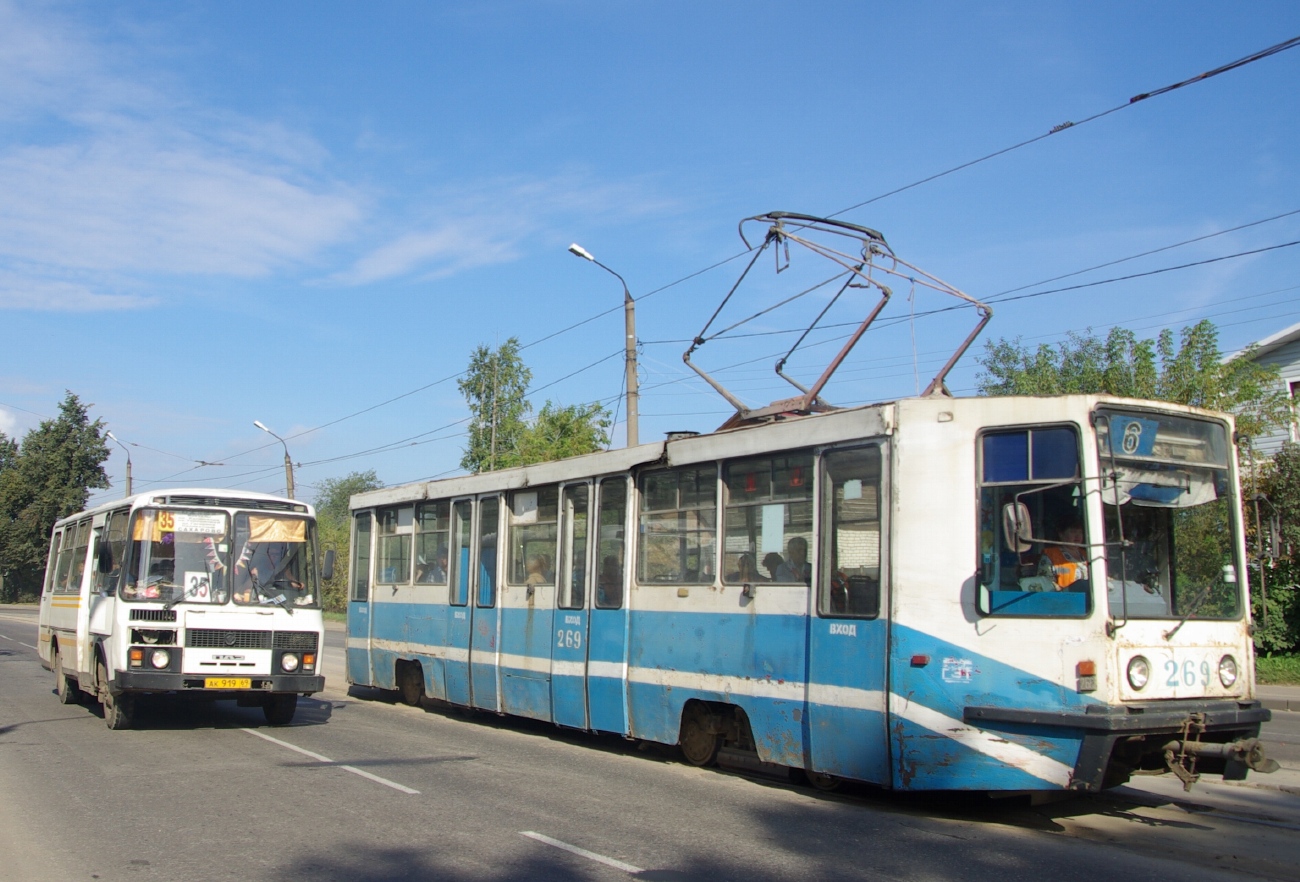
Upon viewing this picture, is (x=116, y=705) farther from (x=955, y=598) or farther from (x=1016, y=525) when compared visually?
(x=1016, y=525)

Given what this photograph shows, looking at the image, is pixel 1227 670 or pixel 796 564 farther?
pixel 796 564

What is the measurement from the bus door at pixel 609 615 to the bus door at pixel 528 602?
0.86 meters

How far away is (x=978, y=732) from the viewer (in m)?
7.86

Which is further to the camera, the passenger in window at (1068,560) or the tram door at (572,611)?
the tram door at (572,611)

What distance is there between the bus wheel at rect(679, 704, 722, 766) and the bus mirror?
3.89 m

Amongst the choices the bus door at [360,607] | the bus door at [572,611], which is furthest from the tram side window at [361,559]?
the bus door at [572,611]

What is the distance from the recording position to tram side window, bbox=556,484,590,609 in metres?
12.1

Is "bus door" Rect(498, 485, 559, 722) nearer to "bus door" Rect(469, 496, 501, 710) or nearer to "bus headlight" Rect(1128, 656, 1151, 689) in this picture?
"bus door" Rect(469, 496, 501, 710)

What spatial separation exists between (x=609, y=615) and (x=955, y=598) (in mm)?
4295

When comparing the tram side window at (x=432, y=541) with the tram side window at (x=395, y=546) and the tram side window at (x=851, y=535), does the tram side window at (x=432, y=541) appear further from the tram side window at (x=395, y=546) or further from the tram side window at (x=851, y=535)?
the tram side window at (x=851, y=535)

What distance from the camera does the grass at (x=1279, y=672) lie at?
20.2 metres

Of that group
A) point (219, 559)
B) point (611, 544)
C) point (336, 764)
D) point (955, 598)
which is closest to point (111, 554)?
point (219, 559)

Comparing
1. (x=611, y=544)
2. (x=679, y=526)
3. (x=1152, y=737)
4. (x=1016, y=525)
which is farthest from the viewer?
(x=611, y=544)

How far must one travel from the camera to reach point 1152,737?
7.70m
